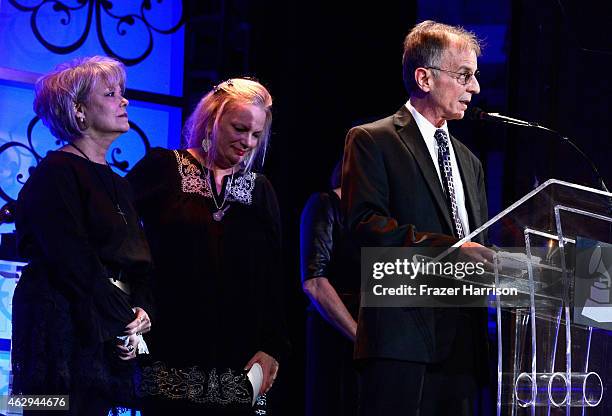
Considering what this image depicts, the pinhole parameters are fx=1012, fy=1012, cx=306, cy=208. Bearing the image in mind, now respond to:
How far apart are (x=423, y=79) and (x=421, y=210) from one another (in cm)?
49

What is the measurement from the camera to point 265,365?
3.47 m

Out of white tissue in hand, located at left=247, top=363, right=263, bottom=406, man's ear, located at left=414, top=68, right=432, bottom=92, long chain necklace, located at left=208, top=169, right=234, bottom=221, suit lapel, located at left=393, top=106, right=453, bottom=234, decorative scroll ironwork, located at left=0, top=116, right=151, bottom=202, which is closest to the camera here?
suit lapel, located at left=393, top=106, right=453, bottom=234

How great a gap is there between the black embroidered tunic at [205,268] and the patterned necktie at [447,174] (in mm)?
735

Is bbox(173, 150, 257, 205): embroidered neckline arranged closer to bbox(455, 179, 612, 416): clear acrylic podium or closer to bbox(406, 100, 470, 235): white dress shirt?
bbox(406, 100, 470, 235): white dress shirt

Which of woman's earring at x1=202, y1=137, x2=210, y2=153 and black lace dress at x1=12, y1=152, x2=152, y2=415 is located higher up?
woman's earring at x1=202, y1=137, x2=210, y2=153

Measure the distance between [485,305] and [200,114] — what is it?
4.47 ft

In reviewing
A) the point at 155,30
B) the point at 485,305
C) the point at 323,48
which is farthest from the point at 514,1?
the point at 485,305

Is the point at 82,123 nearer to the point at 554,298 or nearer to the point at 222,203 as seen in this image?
the point at 222,203

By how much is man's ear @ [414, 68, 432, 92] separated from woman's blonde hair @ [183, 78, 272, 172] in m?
0.62

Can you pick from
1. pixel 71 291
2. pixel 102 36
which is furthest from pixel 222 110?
pixel 102 36

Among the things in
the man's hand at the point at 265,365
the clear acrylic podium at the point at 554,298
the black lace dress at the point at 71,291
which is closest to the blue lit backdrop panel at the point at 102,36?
the black lace dress at the point at 71,291

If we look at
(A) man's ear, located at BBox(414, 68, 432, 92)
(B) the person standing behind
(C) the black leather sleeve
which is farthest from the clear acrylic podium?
(C) the black leather sleeve

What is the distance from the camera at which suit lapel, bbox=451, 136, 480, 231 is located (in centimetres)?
316

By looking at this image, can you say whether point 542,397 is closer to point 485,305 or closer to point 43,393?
point 485,305
